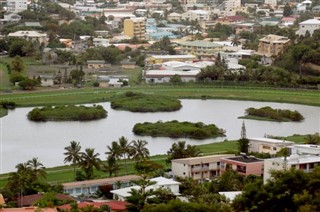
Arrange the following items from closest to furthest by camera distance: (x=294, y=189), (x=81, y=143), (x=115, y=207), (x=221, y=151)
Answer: (x=294, y=189)
(x=115, y=207)
(x=221, y=151)
(x=81, y=143)

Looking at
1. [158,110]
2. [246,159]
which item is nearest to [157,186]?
[246,159]

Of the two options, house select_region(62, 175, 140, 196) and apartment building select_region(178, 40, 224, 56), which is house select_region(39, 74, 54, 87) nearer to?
apartment building select_region(178, 40, 224, 56)

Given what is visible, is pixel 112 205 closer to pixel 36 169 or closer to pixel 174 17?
pixel 36 169

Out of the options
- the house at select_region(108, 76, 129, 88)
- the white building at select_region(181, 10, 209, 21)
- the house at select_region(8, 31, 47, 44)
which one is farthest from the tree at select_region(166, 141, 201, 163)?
the white building at select_region(181, 10, 209, 21)

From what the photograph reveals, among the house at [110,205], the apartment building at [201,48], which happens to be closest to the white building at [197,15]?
the apartment building at [201,48]

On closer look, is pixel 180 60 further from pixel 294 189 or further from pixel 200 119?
pixel 294 189

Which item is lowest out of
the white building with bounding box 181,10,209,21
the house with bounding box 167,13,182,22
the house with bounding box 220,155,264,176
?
the house with bounding box 167,13,182,22

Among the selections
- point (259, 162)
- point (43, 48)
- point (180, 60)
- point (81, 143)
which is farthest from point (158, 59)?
point (259, 162)
